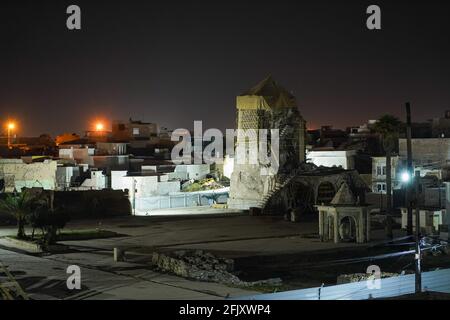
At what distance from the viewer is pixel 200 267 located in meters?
26.7

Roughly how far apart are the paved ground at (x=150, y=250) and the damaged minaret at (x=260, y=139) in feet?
13.1

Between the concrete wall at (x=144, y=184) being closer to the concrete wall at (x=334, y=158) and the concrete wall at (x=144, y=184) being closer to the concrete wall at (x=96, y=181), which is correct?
the concrete wall at (x=96, y=181)

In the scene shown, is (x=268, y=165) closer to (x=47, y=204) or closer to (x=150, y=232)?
(x=150, y=232)

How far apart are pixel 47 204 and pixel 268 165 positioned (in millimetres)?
21405

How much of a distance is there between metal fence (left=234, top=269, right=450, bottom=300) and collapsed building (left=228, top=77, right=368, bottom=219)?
1065 inches

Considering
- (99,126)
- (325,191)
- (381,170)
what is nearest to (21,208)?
(325,191)

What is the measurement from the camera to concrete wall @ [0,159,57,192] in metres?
52.3

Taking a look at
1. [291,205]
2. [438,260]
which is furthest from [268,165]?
[438,260]

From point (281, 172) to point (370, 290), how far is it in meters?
32.5

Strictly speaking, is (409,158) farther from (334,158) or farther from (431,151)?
(334,158)

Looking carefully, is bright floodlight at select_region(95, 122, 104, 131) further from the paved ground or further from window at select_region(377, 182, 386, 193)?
the paved ground

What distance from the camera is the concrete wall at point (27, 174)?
52344mm

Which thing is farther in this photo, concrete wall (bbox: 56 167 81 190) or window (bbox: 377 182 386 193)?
window (bbox: 377 182 386 193)

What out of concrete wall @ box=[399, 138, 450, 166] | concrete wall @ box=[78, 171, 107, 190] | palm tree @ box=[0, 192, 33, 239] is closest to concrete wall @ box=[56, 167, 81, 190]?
concrete wall @ box=[78, 171, 107, 190]
